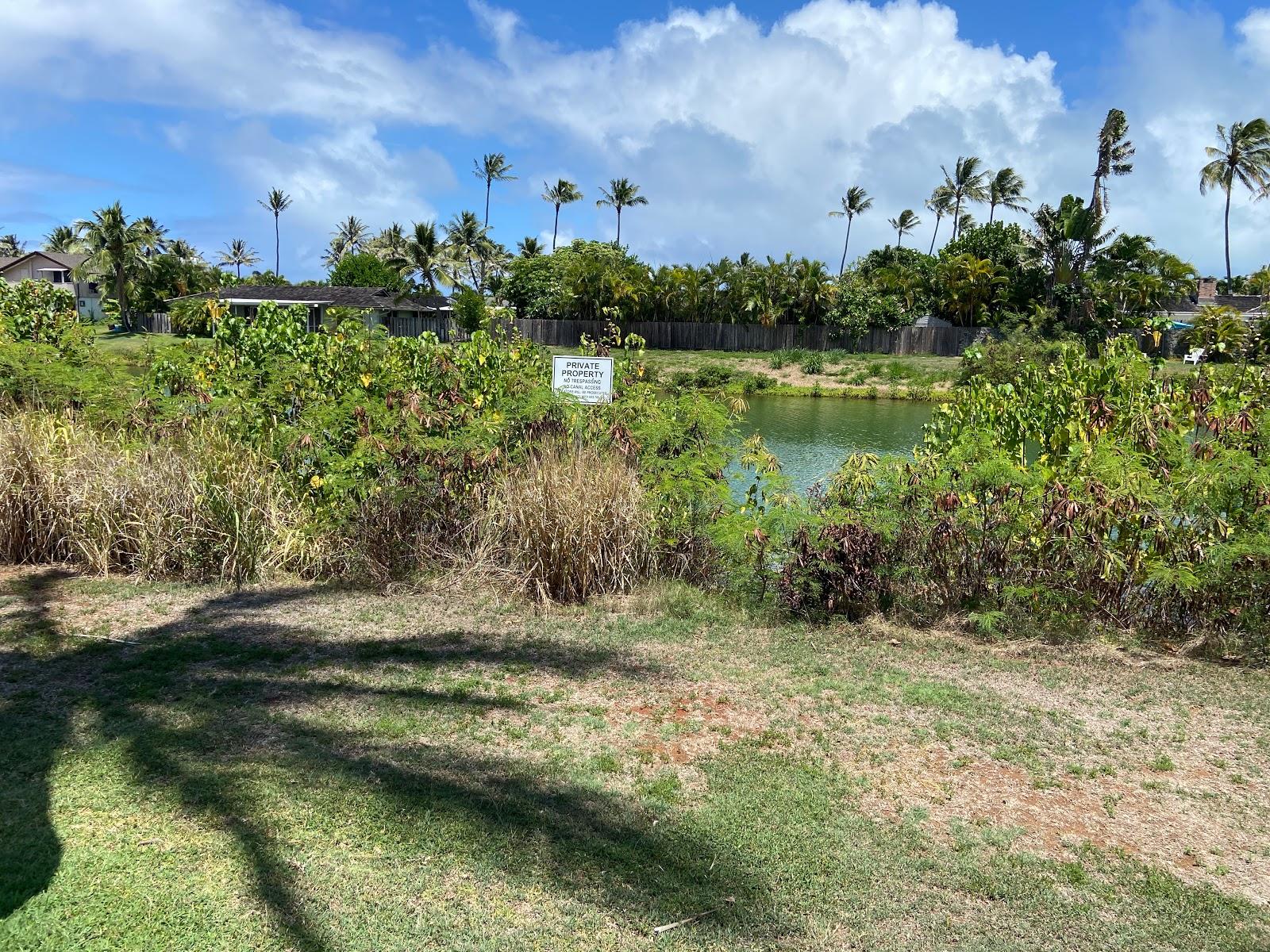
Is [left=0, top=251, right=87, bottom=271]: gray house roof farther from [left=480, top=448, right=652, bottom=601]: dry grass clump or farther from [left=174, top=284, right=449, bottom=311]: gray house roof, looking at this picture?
[left=480, top=448, right=652, bottom=601]: dry grass clump

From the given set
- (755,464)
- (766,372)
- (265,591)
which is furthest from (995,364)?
(265,591)

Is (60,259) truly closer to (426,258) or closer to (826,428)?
(426,258)

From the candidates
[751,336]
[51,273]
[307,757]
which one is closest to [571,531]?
[307,757]

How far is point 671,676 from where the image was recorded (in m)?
5.96

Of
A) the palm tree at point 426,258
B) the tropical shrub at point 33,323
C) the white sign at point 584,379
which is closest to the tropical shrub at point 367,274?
the palm tree at point 426,258

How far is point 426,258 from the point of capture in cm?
6662

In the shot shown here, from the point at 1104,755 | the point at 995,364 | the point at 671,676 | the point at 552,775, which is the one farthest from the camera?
the point at 995,364

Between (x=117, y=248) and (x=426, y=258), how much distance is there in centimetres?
1841

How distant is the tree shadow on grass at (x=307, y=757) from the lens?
3717 mm

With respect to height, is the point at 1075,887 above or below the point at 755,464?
below

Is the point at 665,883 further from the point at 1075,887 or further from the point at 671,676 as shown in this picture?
the point at 671,676

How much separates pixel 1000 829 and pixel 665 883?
1.50 metres

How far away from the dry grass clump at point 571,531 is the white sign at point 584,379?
125cm

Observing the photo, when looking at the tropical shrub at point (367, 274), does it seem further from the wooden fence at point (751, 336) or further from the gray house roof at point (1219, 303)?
the gray house roof at point (1219, 303)
